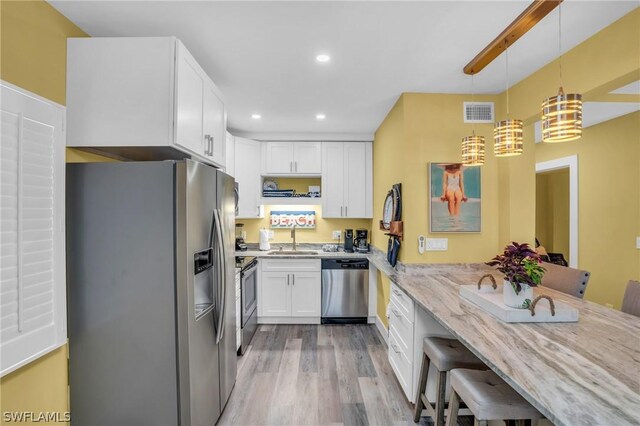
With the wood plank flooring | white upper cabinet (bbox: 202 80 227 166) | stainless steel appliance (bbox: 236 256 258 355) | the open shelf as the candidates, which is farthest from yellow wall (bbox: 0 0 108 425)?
the open shelf

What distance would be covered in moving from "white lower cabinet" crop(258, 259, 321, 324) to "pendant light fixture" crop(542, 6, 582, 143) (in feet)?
9.45

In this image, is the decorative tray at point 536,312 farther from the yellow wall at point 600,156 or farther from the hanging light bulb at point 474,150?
the yellow wall at point 600,156

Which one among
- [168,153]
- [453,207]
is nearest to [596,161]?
[453,207]

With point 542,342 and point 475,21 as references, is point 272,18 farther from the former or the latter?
point 542,342

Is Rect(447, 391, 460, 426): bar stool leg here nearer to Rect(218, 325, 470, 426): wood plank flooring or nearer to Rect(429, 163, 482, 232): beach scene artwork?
Rect(218, 325, 470, 426): wood plank flooring

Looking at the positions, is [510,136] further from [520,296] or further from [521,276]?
[520,296]

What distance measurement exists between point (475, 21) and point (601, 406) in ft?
6.34

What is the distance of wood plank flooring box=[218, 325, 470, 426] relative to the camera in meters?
2.10

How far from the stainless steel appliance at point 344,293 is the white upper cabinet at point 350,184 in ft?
2.74

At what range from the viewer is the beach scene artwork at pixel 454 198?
108 inches

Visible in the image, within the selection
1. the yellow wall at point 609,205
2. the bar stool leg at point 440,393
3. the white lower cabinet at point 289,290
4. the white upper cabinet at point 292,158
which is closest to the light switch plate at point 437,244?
the bar stool leg at point 440,393

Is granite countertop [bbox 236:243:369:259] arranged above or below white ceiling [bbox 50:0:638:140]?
below

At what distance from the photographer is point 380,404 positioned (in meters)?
2.23

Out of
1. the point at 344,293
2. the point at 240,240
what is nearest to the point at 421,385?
the point at 344,293
